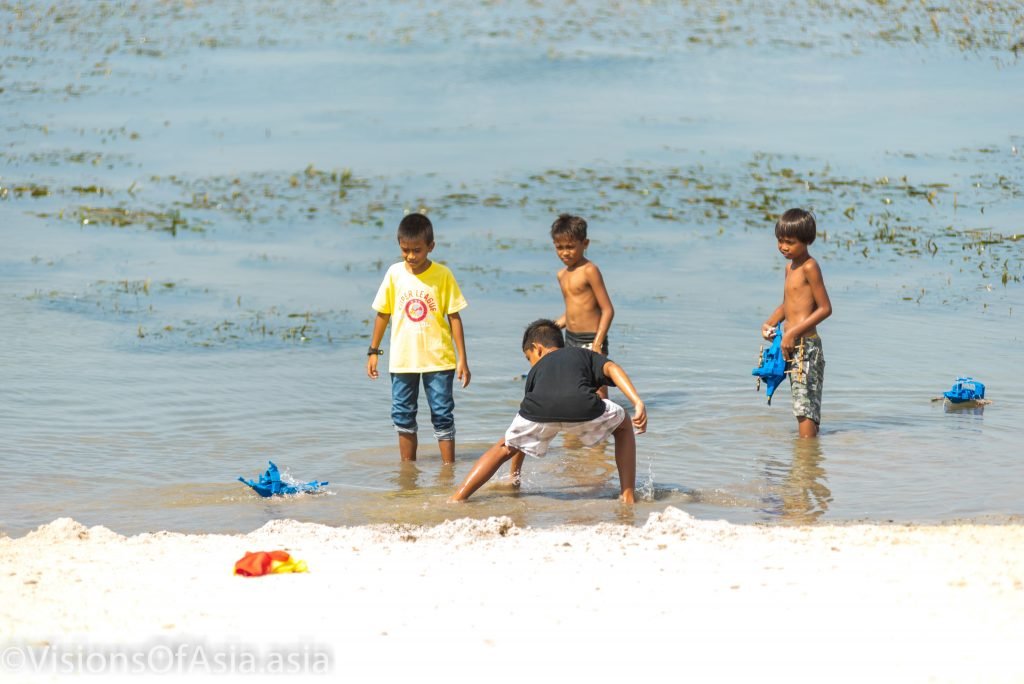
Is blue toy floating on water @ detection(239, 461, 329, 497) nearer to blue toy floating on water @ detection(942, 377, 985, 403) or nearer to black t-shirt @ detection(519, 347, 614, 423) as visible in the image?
black t-shirt @ detection(519, 347, 614, 423)

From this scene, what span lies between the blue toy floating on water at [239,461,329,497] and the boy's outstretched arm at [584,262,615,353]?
6.57ft

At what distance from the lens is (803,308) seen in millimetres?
8258

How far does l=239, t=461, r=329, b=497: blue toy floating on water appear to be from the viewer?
742cm

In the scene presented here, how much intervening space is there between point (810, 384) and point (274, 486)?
3.24m

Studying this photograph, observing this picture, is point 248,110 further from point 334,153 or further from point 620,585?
point 620,585

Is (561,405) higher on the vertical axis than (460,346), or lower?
lower

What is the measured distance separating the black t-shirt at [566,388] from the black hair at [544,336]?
12 cm

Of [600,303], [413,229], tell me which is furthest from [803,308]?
[413,229]

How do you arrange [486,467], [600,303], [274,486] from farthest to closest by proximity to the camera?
1. [600,303]
2. [274,486]
3. [486,467]

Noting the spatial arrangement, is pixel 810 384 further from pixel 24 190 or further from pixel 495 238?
pixel 24 190

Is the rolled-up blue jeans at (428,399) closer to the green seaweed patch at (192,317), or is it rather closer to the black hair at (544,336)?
the black hair at (544,336)

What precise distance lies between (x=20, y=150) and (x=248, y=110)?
4016 millimetres

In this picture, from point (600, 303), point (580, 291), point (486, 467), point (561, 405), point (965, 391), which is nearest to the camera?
point (561, 405)

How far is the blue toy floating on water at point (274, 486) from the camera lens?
7.42 metres
